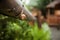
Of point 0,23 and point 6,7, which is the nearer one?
point 6,7

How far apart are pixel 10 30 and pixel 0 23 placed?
0.37 m

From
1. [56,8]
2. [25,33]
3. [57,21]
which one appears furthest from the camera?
[56,8]

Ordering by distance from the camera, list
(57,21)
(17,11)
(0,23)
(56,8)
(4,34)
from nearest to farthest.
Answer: (17,11) → (0,23) → (4,34) → (57,21) → (56,8)

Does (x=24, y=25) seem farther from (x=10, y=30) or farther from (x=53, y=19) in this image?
(x=53, y=19)

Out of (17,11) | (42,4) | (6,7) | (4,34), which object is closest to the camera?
(6,7)

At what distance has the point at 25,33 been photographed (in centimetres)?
424

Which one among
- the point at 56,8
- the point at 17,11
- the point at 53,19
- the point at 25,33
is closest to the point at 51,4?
the point at 56,8

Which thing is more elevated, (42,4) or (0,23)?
(0,23)

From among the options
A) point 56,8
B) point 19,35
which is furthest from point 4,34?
point 56,8

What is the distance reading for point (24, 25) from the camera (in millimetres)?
4156

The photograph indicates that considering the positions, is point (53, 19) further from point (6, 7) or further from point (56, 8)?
point (6, 7)

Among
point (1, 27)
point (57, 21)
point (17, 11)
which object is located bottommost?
point (57, 21)

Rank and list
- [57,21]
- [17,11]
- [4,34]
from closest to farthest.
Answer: [17,11] < [4,34] < [57,21]

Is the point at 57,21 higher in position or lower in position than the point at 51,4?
lower
